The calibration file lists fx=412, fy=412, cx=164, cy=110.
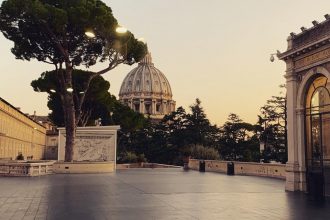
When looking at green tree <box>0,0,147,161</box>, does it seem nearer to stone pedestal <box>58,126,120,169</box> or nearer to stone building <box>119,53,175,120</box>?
stone pedestal <box>58,126,120,169</box>

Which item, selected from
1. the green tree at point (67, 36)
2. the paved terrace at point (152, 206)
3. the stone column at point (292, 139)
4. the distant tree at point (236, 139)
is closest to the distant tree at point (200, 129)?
the distant tree at point (236, 139)

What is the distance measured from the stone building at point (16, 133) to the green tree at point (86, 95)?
12.8m

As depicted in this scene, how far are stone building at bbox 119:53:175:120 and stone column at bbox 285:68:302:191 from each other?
409 ft

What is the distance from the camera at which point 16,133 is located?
227 ft

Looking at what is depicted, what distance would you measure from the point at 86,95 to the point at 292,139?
2855 cm

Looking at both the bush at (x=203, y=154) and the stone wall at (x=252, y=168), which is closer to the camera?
the stone wall at (x=252, y=168)

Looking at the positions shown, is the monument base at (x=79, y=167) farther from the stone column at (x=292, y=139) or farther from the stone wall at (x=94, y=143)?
the stone column at (x=292, y=139)

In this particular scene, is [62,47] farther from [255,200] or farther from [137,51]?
[255,200]

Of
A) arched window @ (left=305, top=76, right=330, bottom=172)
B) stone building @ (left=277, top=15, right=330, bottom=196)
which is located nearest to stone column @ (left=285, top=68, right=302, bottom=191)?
stone building @ (left=277, top=15, right=330, bottom=196)

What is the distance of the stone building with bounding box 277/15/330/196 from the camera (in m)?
16.8

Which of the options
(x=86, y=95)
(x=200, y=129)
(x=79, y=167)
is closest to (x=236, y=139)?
(x=200, y=129)

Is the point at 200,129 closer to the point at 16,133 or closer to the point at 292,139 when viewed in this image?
the point at 16,133

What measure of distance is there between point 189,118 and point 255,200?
68593mm

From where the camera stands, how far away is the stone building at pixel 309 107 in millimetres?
16781
